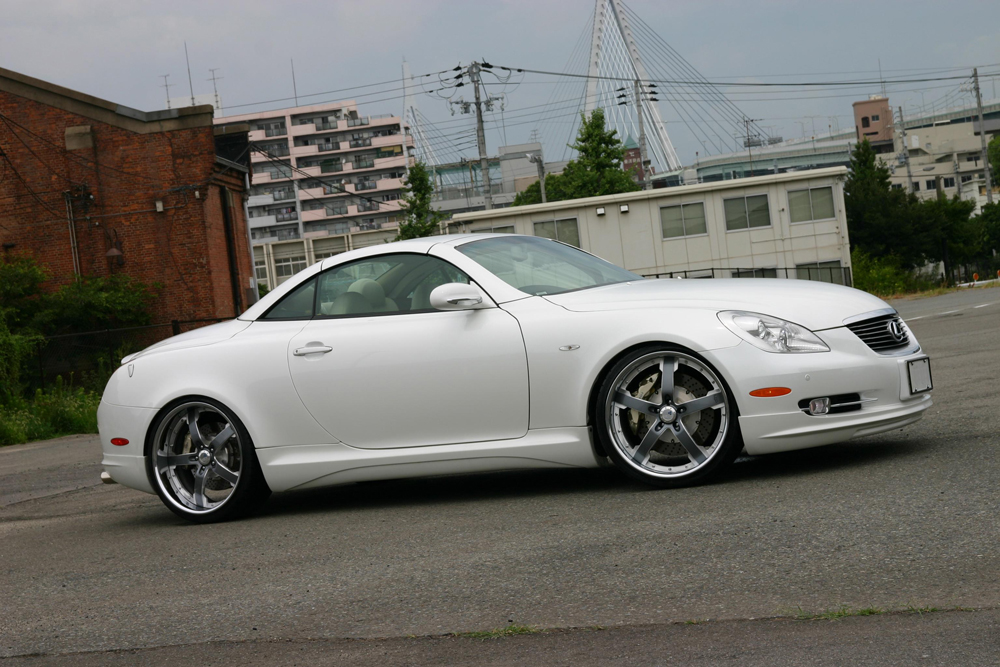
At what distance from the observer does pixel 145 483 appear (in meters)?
6.71

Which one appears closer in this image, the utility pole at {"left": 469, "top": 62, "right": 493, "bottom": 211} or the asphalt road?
the asphalt road

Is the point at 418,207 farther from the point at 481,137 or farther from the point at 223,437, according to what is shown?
the point at 223,437

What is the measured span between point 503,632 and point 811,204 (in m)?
50.9

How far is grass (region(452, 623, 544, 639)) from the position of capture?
11.8ft

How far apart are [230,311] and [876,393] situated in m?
28.7

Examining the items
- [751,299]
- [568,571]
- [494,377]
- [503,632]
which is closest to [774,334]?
[751,299]

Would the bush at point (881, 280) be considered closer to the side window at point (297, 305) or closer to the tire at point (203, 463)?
the side window at point (297, 305)

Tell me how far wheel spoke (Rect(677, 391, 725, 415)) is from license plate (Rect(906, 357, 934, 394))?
3.21 feet

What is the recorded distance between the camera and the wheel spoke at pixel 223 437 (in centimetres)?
648

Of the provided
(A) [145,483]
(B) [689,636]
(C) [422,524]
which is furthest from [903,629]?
(A) [145,483]

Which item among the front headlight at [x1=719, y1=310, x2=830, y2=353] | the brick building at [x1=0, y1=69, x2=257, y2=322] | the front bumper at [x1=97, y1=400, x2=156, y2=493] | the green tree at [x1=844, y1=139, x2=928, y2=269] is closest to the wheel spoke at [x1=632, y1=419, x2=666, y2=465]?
the front headlight at [x1=719, y1=310, x2=830, y2=353]

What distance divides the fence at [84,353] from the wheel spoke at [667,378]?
16.8 m

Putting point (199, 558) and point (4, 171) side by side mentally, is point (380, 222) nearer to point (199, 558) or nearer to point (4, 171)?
point (4, 171)

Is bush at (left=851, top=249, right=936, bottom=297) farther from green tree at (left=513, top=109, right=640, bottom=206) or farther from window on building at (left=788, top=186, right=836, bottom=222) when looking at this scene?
green tree at (left=513, top=109, right=640, bottom=206)
